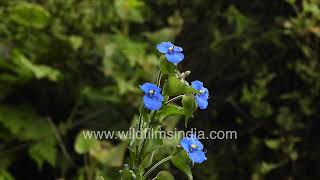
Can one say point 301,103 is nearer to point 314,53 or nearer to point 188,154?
point 314,53

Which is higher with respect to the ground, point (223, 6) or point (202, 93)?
point (223, 6)

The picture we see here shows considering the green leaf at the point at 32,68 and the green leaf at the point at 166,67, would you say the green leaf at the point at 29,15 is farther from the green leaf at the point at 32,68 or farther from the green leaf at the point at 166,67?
the green leaf at the point at 166,67

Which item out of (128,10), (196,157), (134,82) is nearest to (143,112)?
(196,157)

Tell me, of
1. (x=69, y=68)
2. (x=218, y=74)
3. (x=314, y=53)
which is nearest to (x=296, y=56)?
(x=314, y=53)

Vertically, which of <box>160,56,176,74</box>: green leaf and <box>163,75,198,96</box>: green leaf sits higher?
<box>160,56,176,74</box>: green leaf

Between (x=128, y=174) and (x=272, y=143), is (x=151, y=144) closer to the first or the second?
(x=128, y=174)

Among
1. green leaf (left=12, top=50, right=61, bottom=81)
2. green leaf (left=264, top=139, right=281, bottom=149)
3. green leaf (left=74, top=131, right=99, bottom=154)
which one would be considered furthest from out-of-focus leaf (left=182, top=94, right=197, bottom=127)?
green leaf (left=264, top=139, right=281, bottom=149)

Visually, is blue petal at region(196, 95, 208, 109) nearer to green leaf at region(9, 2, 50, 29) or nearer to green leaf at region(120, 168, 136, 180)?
green leaf at region(120, 168, 136, 180)
